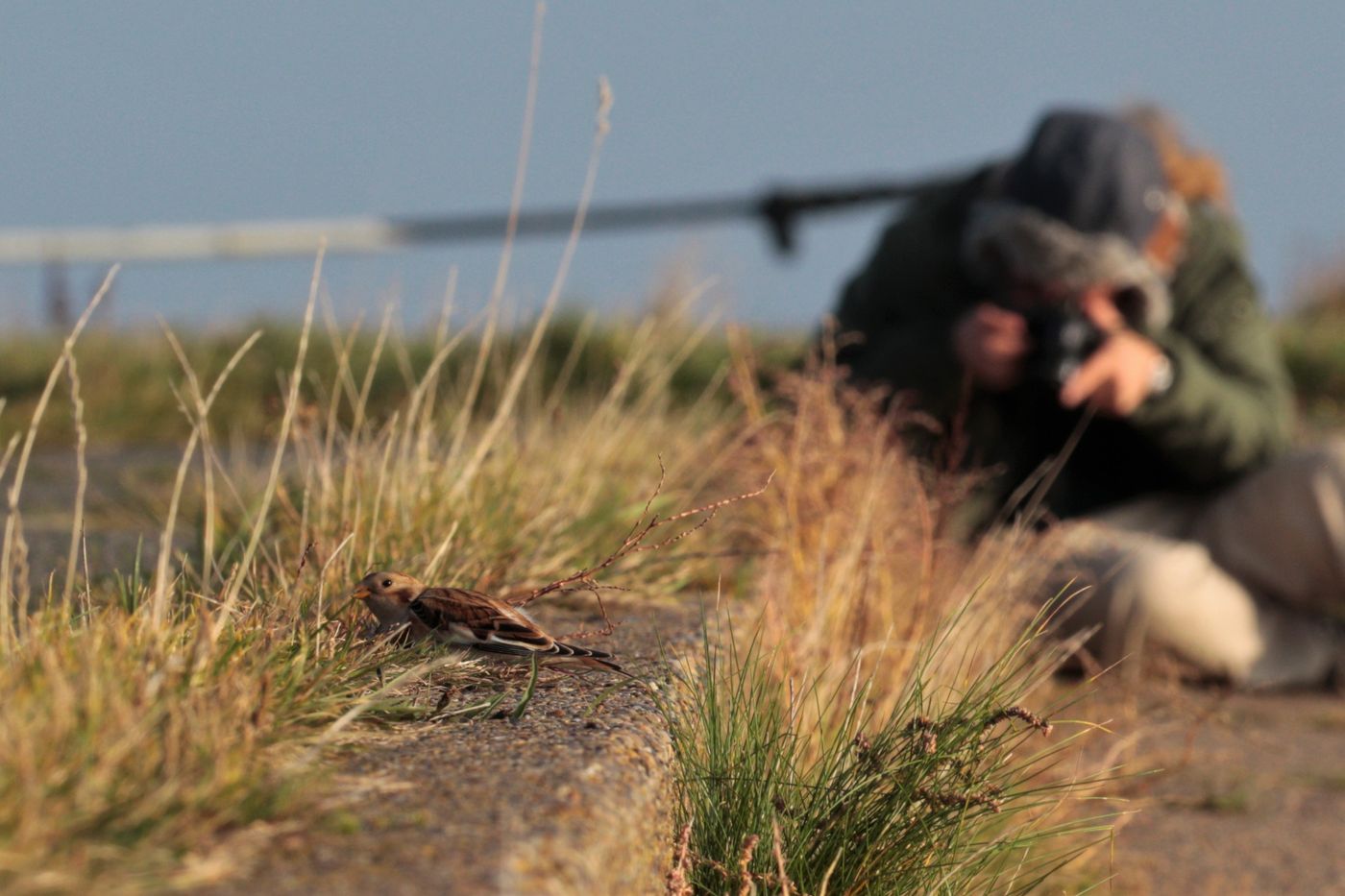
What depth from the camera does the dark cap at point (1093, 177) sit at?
12.6 feet

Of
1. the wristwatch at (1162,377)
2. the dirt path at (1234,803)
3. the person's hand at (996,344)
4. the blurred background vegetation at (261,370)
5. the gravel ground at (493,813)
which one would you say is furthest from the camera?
the blurred background vegetation at (261,370)

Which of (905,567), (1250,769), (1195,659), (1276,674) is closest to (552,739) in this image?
(905,567)

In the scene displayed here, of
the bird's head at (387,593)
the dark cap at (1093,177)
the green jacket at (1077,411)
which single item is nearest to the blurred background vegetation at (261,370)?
the green jacket at (1077,411)

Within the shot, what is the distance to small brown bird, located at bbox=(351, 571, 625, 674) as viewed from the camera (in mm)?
1682

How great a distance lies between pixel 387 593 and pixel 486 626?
17cm

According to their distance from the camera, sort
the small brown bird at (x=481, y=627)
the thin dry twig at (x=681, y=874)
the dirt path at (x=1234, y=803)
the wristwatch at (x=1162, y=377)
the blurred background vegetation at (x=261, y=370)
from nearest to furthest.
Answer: the thin dry twig at (x=681, y=874) < the small brown bird at (x=481, y=627) < the dirt path at (x=1234, y=803) < the wristwatch at (x=1162, y=377) < the blurred background vegetation at (x=261, y=370)

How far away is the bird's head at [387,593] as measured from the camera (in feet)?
5.80

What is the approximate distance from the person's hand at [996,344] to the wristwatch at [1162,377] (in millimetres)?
431

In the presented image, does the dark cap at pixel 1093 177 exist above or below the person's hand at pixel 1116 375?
above

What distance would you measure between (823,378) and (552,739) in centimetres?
155

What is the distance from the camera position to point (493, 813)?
1.32 meters

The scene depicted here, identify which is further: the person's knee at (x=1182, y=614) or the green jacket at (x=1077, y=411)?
the green jacket at (x=1077, y=411)

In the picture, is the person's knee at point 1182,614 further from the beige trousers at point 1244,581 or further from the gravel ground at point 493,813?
the gravel ground at point 493,813

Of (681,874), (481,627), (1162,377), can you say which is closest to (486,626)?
(481,627)
